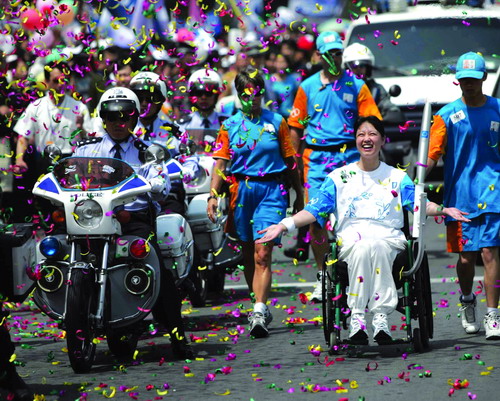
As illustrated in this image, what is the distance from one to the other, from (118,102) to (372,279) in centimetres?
221

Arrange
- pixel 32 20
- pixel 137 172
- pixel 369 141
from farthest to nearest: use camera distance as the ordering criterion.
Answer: pixel 32 20
pixel 137 172
pixel 369 141

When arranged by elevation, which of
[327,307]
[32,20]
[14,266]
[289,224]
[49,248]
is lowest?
[327,307]

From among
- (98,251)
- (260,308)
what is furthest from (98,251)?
(260,308)

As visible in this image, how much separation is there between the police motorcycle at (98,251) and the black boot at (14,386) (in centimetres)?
116

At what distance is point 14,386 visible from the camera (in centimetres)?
717

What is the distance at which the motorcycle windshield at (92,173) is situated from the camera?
8609mm

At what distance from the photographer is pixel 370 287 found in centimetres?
858

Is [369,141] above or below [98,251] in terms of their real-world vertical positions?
above

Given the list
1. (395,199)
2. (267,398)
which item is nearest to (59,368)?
(267,398)

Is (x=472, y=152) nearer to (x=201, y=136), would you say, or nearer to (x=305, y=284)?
(x=305, y=284)

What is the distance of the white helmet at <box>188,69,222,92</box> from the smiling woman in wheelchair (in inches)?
137

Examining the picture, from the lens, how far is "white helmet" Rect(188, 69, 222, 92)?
12281 millimetres

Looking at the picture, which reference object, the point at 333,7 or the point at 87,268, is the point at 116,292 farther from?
the point at 333,7

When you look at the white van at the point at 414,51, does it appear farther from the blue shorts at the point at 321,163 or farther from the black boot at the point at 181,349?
the black boot at the point at 181,349
